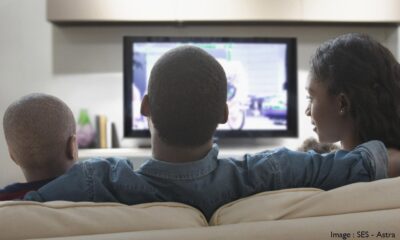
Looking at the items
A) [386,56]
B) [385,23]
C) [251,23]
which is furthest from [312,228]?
[385,23]

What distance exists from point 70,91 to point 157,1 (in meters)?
1.00

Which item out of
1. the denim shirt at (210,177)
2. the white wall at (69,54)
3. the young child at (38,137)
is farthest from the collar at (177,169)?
the white wall at (69,54)

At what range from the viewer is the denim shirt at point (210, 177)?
0.90 meters

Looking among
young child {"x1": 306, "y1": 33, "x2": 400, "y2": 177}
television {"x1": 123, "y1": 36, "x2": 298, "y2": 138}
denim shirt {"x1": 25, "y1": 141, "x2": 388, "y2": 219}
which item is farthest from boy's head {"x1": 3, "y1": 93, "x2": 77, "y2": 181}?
television {"x1": 123, "y1": 36, "x2": 298, "y2": 138}

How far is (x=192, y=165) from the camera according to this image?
0.94 metres

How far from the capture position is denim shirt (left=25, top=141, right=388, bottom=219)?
35.5 inches

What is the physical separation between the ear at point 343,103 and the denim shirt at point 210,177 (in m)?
0.17

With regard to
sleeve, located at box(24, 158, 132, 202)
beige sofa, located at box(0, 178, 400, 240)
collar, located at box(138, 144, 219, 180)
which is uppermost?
collar, located at box(138, 144, 219, 180)

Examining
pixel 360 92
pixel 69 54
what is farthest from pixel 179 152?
pixel 69 54

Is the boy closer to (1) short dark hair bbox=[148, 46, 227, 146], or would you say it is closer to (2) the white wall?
(1) short dark hair bbox=[148, 46, 227, 146]

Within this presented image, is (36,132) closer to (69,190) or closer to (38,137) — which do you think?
(38,137)

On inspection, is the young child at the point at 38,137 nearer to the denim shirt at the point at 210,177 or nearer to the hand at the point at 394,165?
the denim shirt at the point at 210,177

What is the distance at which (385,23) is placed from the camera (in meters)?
3.36

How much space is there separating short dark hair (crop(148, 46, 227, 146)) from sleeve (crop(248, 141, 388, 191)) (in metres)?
0.15
